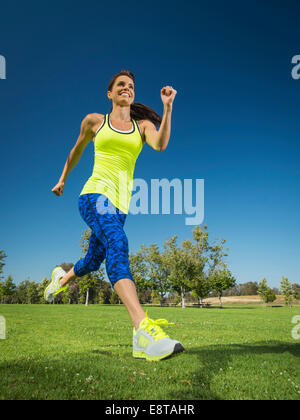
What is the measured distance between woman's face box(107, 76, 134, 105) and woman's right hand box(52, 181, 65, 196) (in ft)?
4.30

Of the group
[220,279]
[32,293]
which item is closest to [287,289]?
[220,279]

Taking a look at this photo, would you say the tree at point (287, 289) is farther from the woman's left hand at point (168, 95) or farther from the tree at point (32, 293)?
the woman's left hand at point (168, 95)

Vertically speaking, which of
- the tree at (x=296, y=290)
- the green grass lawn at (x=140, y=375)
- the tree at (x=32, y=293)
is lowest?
the tree at (x=32, y=293)

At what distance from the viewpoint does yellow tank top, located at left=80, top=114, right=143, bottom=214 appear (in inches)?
125

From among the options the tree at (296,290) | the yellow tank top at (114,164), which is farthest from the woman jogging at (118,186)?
the tree at (296,290)

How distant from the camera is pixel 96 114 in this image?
367cm

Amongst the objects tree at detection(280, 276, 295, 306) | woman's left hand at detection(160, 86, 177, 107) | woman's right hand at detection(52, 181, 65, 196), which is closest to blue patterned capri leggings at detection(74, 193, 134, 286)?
woman's right hand at detection(52, 181, 65, 196)

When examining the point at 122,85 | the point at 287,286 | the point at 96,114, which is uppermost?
the point at 122,85

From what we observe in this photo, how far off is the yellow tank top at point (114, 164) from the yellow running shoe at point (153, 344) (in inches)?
52.3

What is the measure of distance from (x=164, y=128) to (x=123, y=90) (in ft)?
3.49

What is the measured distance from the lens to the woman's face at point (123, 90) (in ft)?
11.6

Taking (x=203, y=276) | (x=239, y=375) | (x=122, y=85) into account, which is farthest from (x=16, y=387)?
(x=203, y=276)
